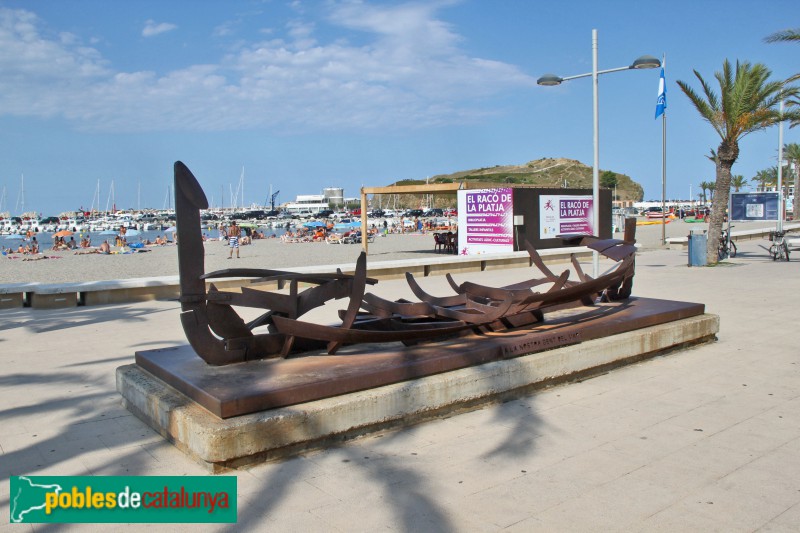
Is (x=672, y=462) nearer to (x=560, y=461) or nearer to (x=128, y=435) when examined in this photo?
(x=560, y=461)

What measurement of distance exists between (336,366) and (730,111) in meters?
16.1

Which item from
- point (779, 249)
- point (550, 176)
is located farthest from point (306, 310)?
point (550, 176)

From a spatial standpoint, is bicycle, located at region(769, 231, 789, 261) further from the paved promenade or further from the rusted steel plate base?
the rusted steel plate base

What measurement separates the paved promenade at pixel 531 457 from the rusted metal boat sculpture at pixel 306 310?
83 cm

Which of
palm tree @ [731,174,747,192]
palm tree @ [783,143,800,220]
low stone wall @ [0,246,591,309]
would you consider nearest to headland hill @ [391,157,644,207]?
palm tree @ [731,174,747,192]

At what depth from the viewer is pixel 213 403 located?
410 cm

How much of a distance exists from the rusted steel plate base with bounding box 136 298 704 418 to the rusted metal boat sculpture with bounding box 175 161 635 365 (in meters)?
0.12

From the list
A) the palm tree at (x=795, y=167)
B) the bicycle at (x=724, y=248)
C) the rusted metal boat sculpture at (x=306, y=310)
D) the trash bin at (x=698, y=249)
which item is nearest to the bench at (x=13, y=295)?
the rusted metal boat sculpture at (x=306, y=310)

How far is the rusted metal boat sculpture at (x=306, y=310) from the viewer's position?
15.4 feet

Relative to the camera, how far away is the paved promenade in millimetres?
3451

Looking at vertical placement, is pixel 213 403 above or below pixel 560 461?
above

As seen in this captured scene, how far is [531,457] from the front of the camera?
425 centimetres

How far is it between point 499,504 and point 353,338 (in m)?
2.02

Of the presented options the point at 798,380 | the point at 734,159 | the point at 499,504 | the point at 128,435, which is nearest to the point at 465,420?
the point at 499,504
